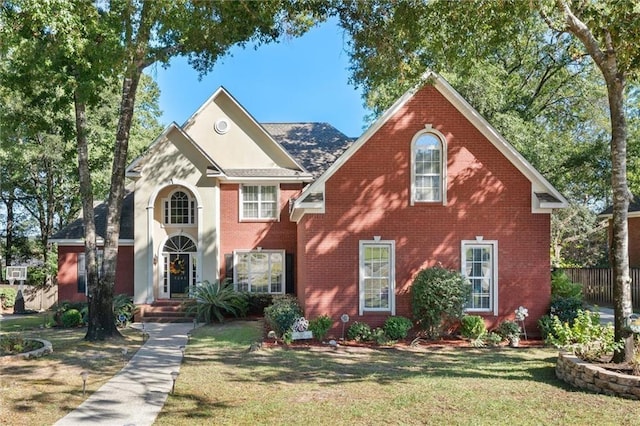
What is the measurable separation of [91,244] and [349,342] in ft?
26.3

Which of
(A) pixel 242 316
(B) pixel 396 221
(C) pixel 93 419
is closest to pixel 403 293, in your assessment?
(B) pixel 396 221

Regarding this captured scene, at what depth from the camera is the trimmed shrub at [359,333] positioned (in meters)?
13.1

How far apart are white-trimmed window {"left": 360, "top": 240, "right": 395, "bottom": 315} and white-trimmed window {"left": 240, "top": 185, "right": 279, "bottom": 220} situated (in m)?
7.31

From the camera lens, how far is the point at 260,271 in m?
20.1

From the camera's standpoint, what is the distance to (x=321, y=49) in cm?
1488

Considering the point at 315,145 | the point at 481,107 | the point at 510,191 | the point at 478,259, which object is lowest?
the point at 478,259

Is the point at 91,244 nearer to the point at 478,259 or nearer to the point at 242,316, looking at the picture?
the point at 242,316

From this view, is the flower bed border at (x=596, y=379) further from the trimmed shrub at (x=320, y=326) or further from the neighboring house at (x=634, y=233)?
the neighboring house at (x=634, y=233)

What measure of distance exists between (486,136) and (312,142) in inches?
422

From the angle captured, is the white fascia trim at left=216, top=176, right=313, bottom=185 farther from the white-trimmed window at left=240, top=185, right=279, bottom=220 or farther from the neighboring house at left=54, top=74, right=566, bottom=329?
the neighboring house at left=54, top=74, right=566, bottom=329

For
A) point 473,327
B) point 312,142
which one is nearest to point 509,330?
point 473,327

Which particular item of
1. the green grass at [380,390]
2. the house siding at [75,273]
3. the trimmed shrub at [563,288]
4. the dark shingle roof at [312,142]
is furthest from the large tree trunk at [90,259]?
the trimmed shrub at [563,288]

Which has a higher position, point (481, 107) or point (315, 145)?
point (481, 107)

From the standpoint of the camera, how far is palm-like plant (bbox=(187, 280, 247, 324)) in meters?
17.7
